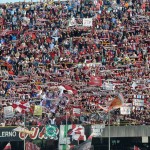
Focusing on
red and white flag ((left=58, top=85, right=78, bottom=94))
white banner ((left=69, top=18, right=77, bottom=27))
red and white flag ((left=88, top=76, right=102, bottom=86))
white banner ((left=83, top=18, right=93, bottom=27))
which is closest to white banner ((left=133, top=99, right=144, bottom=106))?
red and white flag ((left=88, top=76, right=102, bottom=86))

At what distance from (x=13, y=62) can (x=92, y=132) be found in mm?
14352

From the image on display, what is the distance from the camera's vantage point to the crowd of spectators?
188 feet

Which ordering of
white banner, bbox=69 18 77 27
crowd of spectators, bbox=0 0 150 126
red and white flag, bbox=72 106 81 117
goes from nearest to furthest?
1. red and white flag, bbox=72 106 81 117
2. crowd of spectators, bbox=0 0 150 126
3. white banner, bbox=69 18 77 27

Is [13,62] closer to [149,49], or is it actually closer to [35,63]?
[35,63]

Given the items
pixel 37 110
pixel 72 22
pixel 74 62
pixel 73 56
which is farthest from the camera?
pixel 72 22

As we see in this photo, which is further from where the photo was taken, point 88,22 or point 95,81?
point 88,22

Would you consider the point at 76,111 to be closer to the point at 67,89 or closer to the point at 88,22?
the point at 67,89

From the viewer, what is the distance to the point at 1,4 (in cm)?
7456

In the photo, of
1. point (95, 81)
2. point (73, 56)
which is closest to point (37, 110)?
point (95, 81)

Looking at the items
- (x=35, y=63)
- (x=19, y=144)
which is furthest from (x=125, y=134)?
(x=35, y=63)

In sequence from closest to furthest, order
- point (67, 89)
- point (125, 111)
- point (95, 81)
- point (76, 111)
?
point (125, 111) → point (76, 111) → point (67, 89) → point (95, 81)

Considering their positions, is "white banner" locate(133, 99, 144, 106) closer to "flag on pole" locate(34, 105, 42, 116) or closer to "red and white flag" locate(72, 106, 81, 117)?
"red and white flag" locate(72, 106, 81, 117)

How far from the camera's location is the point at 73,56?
6544 centimetres

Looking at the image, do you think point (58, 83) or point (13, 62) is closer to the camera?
point (58, 83)
